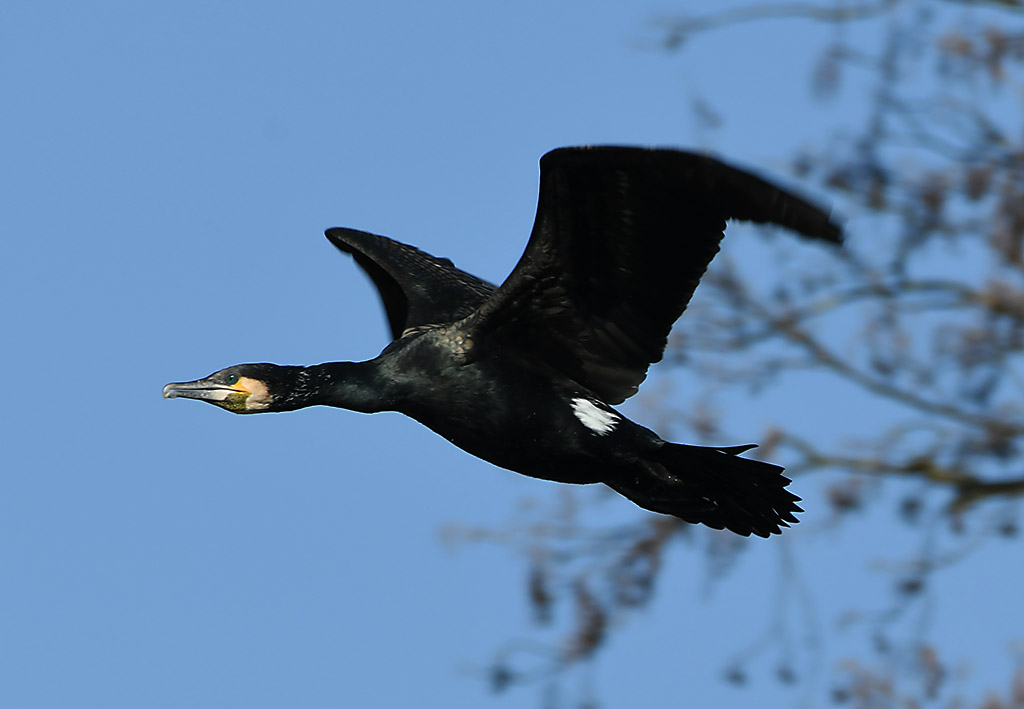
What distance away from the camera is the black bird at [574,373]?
5.09 m

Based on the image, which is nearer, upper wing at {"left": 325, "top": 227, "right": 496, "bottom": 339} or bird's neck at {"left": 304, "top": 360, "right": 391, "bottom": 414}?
bird's neck at {"left": 304, "top": 360, "right": 391, "bottom": 414}

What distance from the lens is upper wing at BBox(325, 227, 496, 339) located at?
593 cm

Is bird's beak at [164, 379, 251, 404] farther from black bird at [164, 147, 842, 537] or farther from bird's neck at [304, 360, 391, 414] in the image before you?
bird's neck at [304, 360, 391, 414]

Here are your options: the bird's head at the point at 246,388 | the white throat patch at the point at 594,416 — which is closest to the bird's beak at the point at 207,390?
the bird's head at the point at 246,388

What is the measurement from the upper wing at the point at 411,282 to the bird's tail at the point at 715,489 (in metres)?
0.83

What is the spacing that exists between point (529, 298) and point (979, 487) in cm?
379

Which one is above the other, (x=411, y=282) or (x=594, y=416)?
(x=411, y=282)

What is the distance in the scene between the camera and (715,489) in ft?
18.3

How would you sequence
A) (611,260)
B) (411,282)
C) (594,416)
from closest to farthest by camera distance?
(611,260)
(594,416)
(411,282)

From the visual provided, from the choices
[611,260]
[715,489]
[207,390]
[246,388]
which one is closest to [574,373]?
[611,260]

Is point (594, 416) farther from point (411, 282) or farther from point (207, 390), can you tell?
point (207, 390)

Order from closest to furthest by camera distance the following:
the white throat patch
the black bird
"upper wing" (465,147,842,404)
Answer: "upper wing" (465,147,842,404), the black bird, the white throat patch

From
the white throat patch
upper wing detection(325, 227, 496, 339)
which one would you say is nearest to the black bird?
the white throat patch

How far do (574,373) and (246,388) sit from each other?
0.99 m
